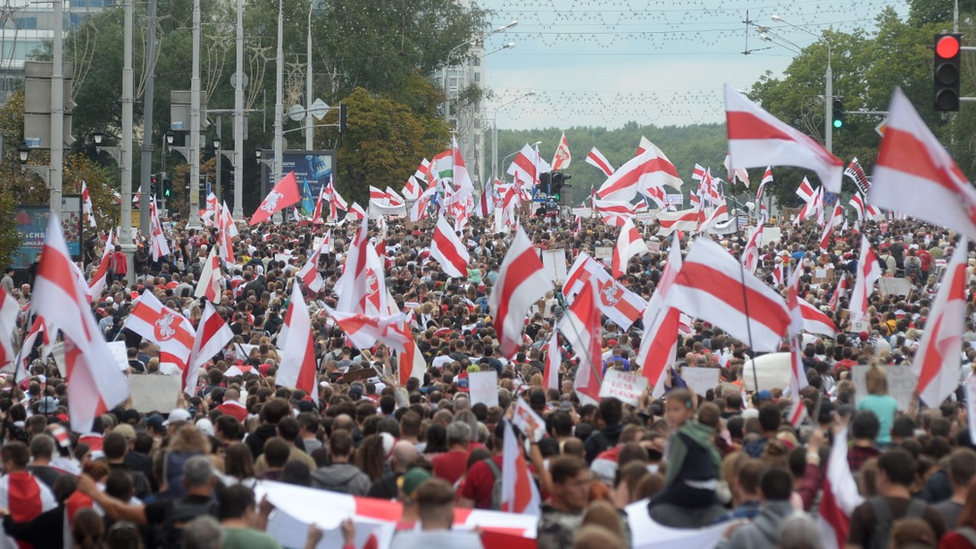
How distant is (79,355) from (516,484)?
2959 millimetres

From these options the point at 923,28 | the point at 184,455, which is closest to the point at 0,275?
the point at 184,455

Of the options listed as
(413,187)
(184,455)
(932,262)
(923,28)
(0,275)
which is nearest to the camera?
(184,455)

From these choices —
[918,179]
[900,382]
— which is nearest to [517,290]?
[900,382]

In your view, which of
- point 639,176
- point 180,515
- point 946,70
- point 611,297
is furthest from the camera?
point 639,176

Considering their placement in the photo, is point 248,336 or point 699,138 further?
point 699,138

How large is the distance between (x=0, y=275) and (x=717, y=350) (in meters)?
15.9

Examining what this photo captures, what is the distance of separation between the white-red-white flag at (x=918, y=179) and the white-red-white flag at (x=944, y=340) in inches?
27.6

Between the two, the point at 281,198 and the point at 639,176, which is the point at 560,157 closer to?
the point at 281,198

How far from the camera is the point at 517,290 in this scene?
12.5 metres

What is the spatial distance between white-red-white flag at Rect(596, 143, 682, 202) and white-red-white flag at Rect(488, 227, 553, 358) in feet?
52.2

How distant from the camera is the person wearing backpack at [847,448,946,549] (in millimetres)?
6660

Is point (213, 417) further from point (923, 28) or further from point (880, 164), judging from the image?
point (923, 28)

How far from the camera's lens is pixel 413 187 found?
48125mm

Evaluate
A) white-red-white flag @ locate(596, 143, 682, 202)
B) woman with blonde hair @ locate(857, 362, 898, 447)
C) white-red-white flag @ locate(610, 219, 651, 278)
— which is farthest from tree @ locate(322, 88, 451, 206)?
woman with blonde hair @ locate(857, 362, 898, 447)
